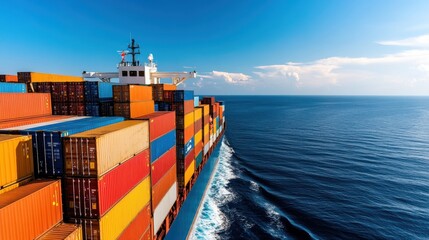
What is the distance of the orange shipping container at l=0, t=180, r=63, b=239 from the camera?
7.94 metres

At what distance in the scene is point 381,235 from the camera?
2505 cm

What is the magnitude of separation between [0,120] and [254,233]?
76.2 ft

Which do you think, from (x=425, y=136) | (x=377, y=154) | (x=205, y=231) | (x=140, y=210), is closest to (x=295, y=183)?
(x=205, y=231)

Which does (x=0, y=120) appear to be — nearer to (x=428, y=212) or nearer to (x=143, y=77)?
(x=143, y=77)

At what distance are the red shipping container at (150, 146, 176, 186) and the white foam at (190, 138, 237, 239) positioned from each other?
8546 mm

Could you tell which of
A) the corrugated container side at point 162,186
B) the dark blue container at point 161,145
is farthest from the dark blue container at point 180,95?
the corrugated container side at point 162,186

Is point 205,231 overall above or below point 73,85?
Answer: below

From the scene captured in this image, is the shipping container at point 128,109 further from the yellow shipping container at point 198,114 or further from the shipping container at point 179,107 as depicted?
the yellow shipping container at point 198,114

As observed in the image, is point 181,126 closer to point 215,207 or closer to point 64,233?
point 215,207

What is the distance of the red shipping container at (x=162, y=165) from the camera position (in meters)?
17.8

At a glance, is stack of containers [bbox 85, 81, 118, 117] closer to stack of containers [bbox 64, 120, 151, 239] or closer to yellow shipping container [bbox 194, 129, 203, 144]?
stack of containers [bbox 64, 120, 151, 239]

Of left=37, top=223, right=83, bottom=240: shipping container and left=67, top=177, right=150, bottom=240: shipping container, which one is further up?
left=37, top=223, right=83, bottom=240: shipping container

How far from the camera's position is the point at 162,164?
64.5 ft

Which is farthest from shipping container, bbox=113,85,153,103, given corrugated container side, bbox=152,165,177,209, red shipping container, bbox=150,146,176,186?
corrugated container side, bbox=152,165,177,209
